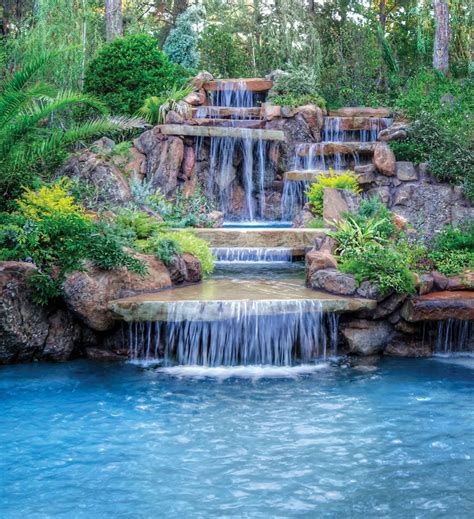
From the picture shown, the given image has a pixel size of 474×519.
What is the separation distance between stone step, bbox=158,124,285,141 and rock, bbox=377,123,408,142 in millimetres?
2204

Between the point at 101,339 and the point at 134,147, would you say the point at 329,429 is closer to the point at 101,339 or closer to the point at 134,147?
the point at 101,339

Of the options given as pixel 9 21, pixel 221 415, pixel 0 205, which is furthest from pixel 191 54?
pixel 221 415

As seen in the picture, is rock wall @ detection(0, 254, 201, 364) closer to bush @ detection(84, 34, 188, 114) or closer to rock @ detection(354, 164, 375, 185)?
rock @ detection(354, 164, 375, 185)

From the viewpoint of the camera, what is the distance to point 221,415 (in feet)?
23.7

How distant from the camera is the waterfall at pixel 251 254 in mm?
11664

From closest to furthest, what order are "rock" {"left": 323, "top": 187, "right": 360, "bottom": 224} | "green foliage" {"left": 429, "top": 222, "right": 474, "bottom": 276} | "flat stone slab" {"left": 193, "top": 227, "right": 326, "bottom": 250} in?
"green foliage" {"left": 429, "top": 222, "right": 474, "bottom": 276}
"flat stone slab" {"left": 193, "top": 227, "right": 326, "bottom": 250}
"rock" {"left": 323, "top": 187, "right": 360, "bottom": 224}

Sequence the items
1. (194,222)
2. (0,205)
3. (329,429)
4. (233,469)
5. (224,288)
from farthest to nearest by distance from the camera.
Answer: (194,222)
(0,205)
(224,288)
(329,429)
(233,469)

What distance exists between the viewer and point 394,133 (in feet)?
53.1

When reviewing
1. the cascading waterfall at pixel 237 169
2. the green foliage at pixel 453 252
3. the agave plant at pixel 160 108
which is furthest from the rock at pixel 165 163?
the green foliage at pixel 453 252

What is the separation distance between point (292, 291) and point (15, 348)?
11.5ft

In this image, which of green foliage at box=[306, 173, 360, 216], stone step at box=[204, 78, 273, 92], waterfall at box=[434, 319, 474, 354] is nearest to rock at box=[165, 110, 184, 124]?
stone step at box=[204, 78, 273, 92]

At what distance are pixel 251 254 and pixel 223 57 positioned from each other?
13.9 m

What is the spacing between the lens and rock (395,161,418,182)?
15164 mm

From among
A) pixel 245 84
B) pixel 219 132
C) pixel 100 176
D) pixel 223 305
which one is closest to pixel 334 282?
pixel 223 305
